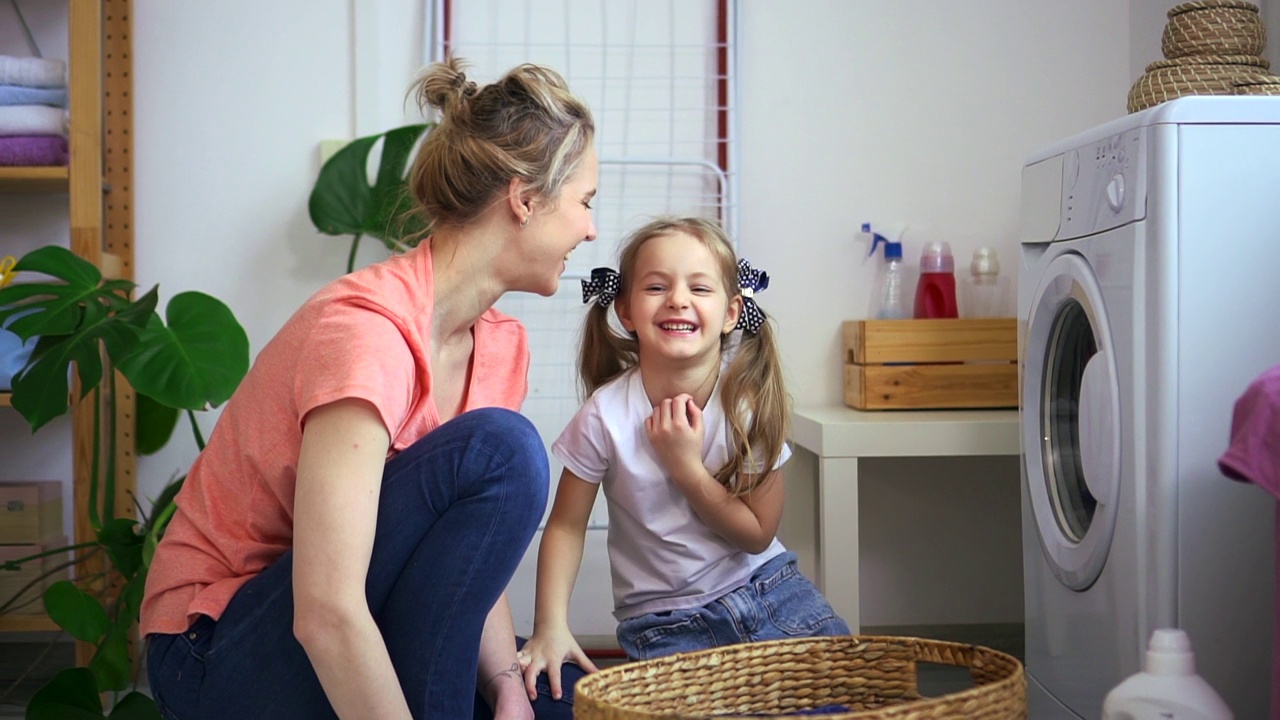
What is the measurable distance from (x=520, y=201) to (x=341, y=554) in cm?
47

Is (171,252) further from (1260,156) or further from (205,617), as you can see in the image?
(1260,156)

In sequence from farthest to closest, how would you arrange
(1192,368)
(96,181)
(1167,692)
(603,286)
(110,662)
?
1. (96,181)
2. (110,662)
3. (603,286)
4. (1192,368)
5. (1167,692)

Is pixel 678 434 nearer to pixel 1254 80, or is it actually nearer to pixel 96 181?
pixel 1254 80

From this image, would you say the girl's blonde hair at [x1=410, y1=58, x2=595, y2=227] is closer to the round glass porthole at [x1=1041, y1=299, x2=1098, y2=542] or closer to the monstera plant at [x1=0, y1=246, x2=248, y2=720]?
the monstera plant at [x1=0, y1=246, x2=248, y2=720]

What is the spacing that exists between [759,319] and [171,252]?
1404 mm

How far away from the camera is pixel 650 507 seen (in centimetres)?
164

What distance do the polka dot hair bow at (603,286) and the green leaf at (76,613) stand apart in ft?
3.07

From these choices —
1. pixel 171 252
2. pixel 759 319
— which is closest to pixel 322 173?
pixel 171 252

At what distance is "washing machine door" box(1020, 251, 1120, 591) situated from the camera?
160 centimetres

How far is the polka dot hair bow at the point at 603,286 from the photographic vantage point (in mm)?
1698

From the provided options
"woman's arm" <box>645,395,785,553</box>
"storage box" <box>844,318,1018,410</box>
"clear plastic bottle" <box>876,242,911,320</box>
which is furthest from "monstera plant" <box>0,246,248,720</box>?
"clear plastic bottle" <box>876,242,911,320</box>

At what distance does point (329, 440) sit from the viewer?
3.68ft

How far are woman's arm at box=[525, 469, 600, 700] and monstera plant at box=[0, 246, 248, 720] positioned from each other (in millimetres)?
557

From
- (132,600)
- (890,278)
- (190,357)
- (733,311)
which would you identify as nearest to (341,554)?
(733,311)
